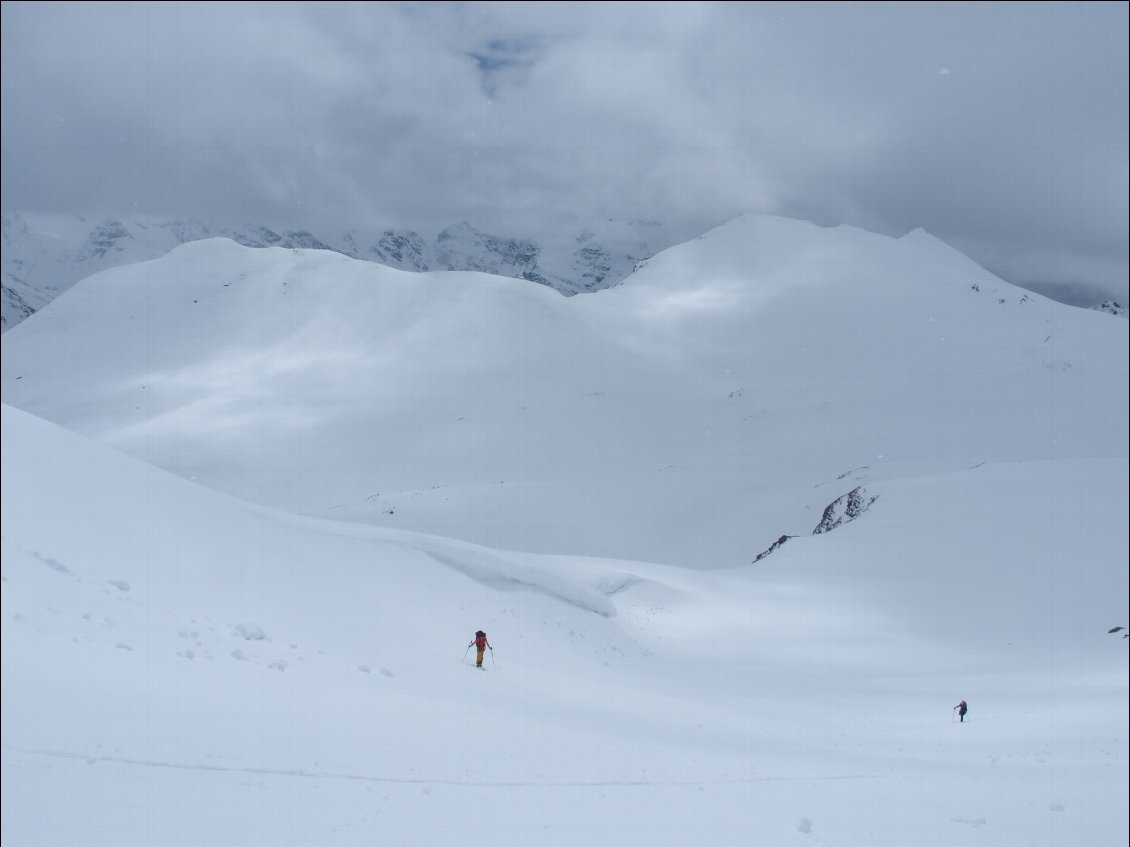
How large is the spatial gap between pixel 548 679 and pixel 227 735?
11043 millimetres

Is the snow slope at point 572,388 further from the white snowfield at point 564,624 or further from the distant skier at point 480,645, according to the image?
the distant skier at point 480,645

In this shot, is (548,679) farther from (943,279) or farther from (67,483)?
(943,279)

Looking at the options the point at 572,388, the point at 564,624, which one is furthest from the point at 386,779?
the point at 572,388

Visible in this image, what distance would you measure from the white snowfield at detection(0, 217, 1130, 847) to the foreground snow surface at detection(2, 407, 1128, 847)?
72 mm

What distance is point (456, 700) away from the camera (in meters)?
14.7

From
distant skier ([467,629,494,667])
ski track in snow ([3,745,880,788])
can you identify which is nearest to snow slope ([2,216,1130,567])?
distant skier ([467,629,494,667])

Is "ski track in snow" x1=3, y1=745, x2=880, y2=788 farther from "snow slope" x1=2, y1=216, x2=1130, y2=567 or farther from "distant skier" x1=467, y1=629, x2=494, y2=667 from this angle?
"snow slope" x1=2, y1=216, x2=1130, y2=567

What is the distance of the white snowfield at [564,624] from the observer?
9.05 m

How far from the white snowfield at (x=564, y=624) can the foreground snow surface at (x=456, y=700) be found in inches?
2.8

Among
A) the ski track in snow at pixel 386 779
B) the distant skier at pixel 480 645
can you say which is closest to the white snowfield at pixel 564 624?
the ski track in snow at pixel 386 779

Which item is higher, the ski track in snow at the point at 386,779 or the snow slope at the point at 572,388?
the snow slope at the point at 572,388

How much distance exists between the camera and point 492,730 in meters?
12.5

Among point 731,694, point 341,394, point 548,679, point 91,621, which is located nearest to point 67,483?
point 91,621

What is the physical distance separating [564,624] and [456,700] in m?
12.1
